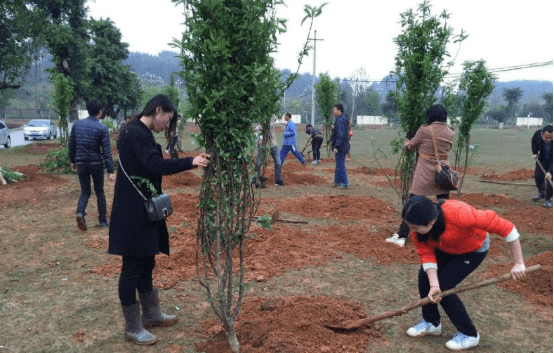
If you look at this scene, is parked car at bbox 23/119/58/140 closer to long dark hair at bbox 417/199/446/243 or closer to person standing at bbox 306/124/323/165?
person standing at bbox 306/124/323/165

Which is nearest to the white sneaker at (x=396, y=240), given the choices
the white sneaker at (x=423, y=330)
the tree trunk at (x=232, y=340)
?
the white sneaker at (x=423, y=330)

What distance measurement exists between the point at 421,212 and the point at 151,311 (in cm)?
240

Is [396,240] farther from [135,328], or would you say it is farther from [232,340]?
[135,328]

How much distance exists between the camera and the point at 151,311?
3490 mm

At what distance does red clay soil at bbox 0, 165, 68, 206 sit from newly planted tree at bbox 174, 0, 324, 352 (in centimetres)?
756

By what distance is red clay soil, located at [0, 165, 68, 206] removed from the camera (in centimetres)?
883

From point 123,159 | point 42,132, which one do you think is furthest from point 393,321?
point 42,132

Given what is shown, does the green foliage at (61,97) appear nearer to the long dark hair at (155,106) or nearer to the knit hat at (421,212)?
the long dark hair at (155,106)

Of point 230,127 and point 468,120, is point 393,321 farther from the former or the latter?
point 468,120

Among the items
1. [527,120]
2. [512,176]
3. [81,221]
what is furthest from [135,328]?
[527,120]

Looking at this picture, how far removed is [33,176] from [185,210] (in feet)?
21.2

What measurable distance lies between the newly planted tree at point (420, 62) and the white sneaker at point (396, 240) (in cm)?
161

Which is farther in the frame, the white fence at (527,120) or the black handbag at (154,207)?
the white fence at (527,120)

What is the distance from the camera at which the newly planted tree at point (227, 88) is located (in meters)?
2.60
